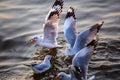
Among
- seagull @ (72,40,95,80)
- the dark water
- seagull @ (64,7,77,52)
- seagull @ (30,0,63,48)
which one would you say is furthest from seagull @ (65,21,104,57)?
seagull @ (30,0,63,48)

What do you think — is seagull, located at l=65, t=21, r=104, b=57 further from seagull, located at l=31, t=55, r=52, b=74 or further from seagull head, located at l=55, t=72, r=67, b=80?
seagull head, located at l=55, t=72, r=67, b=80

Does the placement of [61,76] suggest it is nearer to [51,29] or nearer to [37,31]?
[51,29]

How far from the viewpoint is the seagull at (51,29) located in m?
10.3

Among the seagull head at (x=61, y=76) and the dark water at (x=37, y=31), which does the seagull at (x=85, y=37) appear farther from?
the seagull head at (x=61, y=76)

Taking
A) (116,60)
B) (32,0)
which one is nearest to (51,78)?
(116,60)

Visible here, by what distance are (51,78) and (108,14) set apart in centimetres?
396

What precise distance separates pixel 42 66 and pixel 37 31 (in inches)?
101

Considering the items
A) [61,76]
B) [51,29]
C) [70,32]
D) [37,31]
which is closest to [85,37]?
[70,32]

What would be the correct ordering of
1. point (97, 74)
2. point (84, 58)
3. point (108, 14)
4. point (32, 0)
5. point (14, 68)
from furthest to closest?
point (32, 0) → point (108, 14) → point (14, 68) → point (97, 74) → point (84, 58)

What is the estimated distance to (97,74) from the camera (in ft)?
30.1

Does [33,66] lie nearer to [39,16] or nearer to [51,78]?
[51,78]

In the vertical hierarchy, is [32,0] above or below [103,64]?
above

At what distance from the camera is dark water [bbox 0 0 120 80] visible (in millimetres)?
9508

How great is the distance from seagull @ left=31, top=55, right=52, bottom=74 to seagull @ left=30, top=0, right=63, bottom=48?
1.07 m
